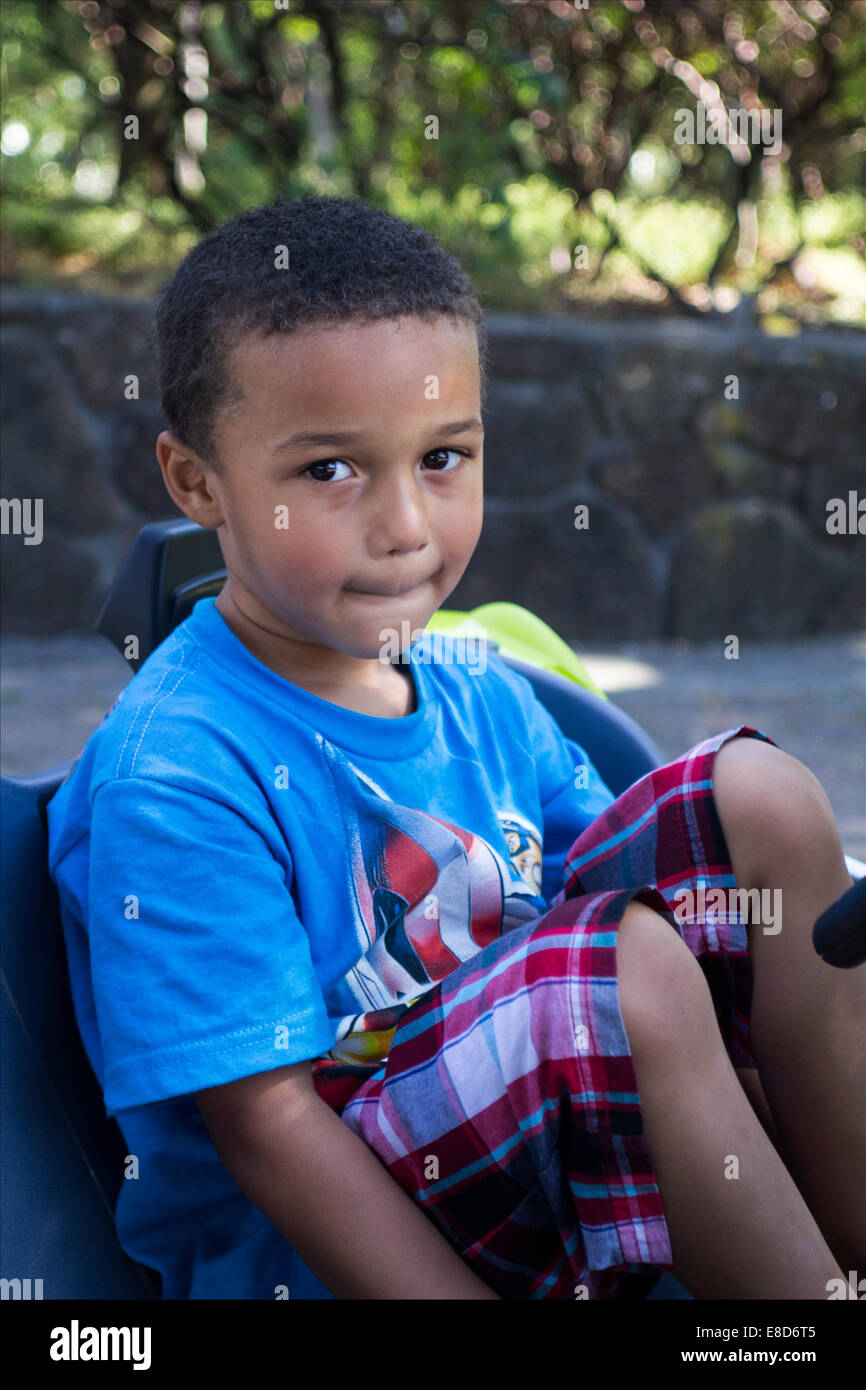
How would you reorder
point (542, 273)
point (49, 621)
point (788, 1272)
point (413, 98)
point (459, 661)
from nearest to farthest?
1. point (788, 1272)
2. point (459, 661)
3. point (49, 621)
4. point (542, 273)
5. point (413, 98)

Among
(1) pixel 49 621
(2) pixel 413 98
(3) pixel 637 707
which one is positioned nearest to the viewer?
(3) pixel 637 707

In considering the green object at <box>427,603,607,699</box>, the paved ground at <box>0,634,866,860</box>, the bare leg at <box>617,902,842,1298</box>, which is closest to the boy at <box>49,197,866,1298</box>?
the bare leg at <box>617,902,842,1298</box>

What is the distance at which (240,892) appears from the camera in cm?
92

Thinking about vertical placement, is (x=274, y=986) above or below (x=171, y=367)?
below

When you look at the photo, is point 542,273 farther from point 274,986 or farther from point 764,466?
point 274,986

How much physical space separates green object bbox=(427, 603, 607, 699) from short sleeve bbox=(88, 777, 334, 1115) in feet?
2.02

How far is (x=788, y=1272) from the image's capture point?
2.84ft

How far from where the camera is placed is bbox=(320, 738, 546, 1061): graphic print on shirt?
3.37 ft

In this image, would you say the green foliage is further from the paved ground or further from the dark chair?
the dark chair

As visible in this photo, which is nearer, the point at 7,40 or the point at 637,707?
the point at 637,707

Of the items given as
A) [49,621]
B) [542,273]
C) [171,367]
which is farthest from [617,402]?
[171,367]

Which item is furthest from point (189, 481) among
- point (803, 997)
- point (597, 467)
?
point (597, 467)

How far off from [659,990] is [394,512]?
38cm
